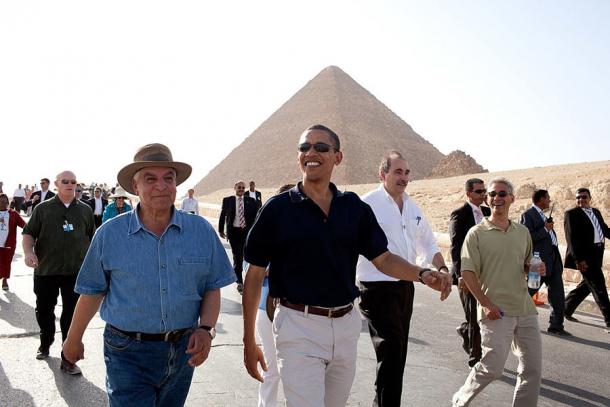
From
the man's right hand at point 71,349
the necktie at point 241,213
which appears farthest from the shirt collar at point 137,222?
the necktie at point 241,213

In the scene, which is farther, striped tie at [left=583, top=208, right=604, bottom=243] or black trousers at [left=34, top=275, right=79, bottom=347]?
striped tie at [left=583, top=208, right=604, bottom=243]

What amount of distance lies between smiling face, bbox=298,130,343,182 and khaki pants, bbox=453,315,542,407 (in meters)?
1.70

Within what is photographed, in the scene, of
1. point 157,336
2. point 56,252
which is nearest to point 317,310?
point 157,336

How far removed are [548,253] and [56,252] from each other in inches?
198

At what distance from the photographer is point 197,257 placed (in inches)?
107

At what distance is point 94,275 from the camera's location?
2674 mm

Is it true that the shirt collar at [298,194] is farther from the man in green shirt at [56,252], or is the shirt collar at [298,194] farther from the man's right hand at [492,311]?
the man in green shirt at [56,252]

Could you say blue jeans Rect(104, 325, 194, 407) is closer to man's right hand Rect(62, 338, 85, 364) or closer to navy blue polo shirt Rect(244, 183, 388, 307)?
man's right hand Rect(62, 338, 85, 364)

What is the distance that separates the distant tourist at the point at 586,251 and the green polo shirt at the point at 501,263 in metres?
3.61

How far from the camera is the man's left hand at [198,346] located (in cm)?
264

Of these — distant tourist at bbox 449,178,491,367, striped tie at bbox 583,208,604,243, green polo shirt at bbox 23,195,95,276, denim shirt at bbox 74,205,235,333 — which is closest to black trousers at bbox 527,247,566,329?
striped tie at bbox 583,208,604,243

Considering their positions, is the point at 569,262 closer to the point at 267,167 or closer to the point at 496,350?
the point at 496,350

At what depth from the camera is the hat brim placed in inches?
109

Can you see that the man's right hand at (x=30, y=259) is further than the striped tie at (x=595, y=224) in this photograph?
No
